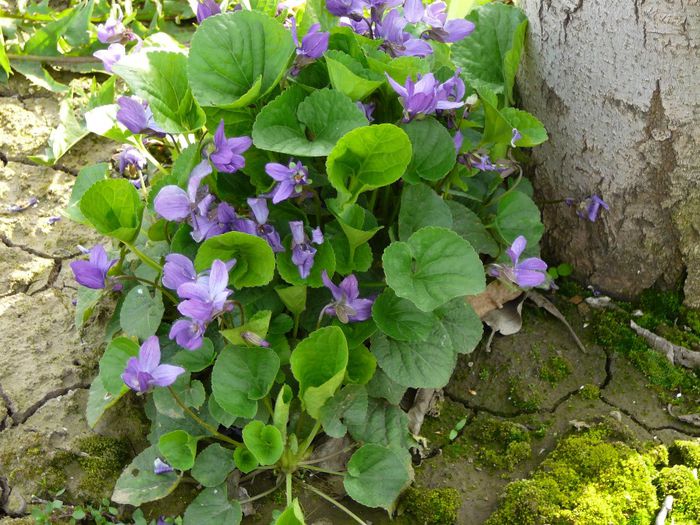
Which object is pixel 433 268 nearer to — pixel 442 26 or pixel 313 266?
pixel 313 266

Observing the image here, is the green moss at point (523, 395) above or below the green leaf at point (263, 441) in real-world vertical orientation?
below

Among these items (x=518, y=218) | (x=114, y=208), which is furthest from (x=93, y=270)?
(x=518, y=218)

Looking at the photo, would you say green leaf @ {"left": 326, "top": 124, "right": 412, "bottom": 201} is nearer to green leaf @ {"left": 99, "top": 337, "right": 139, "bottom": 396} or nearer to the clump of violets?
the clump of violets

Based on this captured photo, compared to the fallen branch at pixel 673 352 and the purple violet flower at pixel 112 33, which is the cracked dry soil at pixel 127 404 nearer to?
the fallen branch at pixel 673 352

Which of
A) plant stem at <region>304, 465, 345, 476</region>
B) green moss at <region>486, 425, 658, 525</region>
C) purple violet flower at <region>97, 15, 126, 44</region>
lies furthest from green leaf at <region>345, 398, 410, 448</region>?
purple violet flower at <region>97, 15, 126, 44</region>

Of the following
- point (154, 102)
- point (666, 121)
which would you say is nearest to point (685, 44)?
point (666, 121)

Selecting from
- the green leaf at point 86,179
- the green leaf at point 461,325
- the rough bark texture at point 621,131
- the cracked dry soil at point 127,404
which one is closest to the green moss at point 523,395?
the cracked dry soil at point 127,404

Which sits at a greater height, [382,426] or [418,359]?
[418,359]
